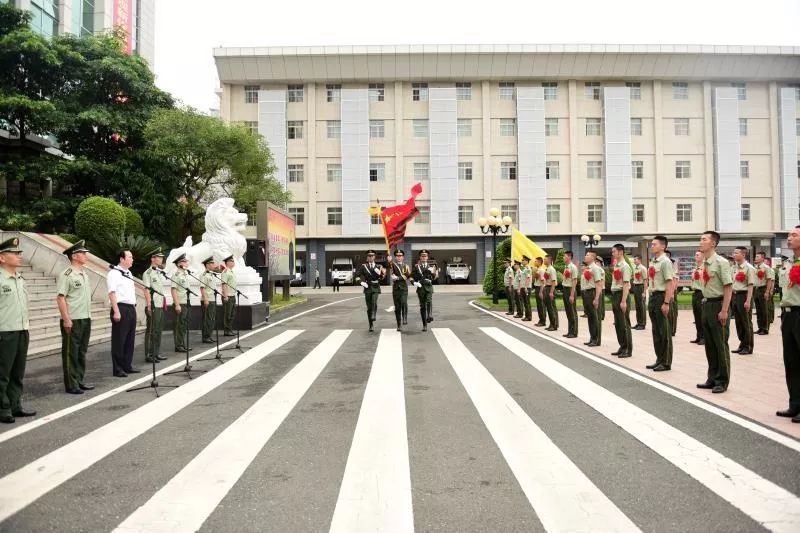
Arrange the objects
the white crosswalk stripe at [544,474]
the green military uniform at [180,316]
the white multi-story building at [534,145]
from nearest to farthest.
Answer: the white crosswalk stripe at [544,474], the green military uniform at [180,316], the white multi-story building at [534,145]

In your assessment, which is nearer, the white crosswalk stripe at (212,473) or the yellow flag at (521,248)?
the white crosswalk stripe at (212,473)

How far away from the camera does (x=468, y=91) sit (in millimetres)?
45219

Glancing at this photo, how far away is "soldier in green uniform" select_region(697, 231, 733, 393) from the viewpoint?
6.34m

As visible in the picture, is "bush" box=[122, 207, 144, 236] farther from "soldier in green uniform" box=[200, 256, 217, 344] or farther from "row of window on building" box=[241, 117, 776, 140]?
"row of window on building" box=[241, 117, 776, 140]

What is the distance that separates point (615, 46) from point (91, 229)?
137ft

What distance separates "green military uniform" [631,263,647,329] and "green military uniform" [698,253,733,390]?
7.07 metres

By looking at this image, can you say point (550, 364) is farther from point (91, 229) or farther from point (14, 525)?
point (91, 229)

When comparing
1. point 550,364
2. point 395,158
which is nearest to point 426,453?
point 550,364

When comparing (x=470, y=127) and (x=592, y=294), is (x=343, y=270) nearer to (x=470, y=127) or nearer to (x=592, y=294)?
(x=470, y=127)

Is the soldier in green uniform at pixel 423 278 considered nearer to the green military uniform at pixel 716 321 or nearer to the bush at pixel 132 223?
the green military uniform at pixel 716 321

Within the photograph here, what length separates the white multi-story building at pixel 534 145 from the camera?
146 feet

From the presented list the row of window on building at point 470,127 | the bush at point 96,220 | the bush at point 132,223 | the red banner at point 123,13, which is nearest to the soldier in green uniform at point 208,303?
the bush at point 96,220

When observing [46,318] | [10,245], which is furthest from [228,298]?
[10,245]

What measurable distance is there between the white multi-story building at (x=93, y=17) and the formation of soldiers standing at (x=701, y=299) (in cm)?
2766
